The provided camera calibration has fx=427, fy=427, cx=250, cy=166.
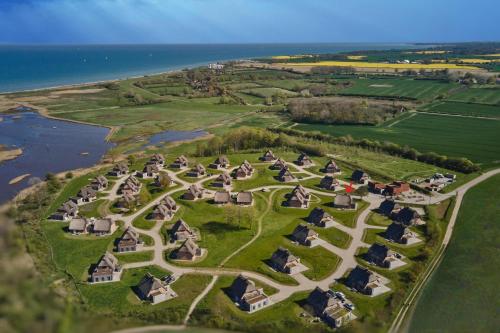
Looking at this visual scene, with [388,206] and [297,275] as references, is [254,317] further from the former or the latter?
[388,206]

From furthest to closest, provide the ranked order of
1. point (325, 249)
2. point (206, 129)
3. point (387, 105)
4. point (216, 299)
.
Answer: point (387, 105) → point (206, 129) → point (325, 249) → point (216, 299)

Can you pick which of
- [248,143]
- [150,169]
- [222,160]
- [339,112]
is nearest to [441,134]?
[339,112]

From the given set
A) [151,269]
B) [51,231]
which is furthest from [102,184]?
[151,269]

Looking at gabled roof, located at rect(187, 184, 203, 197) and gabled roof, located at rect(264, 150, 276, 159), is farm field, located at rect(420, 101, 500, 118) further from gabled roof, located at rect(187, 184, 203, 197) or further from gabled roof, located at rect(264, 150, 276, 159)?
gabled roof, located at rect(187, 184, 203, 197)

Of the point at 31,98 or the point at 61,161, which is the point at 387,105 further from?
the point at 31,98

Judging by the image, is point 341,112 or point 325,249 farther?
point 341,112

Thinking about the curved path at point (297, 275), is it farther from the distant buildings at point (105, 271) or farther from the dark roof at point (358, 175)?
the dark roof at point (358, 175)
